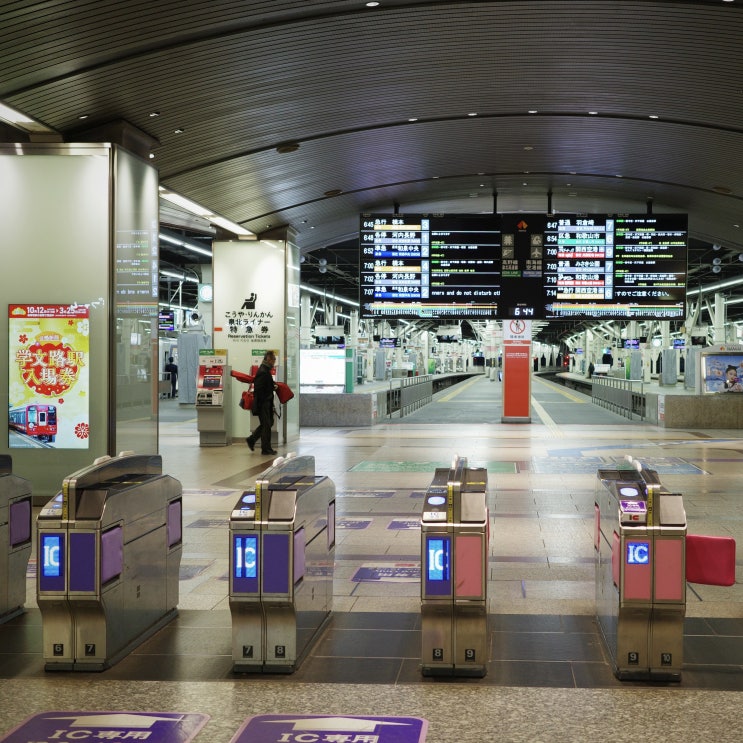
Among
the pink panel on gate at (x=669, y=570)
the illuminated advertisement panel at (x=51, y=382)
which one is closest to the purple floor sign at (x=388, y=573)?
the pink panel on gate at (x=669, y=570)

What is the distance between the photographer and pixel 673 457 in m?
15.8

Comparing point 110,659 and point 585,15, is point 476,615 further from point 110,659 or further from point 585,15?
point 585,15

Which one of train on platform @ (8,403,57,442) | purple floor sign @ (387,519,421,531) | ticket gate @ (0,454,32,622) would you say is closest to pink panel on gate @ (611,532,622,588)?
ticket gate @ (0,454,32,622)

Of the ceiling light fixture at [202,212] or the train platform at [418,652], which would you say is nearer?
the train platform at [418,652]

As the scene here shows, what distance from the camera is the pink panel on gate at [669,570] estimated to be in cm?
502

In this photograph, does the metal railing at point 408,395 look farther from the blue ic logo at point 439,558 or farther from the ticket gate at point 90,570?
the blue ic logo at point 439,558

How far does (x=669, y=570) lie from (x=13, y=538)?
4.16m

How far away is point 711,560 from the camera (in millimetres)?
5457

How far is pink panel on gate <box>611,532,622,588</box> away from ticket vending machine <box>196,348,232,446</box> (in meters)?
13.3

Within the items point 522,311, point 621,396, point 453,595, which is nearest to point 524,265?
point 522,311

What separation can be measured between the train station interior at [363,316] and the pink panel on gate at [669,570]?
0.03 metres

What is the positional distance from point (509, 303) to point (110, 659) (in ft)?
44.0

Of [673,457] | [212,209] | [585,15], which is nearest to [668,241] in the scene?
[673,457]

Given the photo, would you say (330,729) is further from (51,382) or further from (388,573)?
(51,382)
